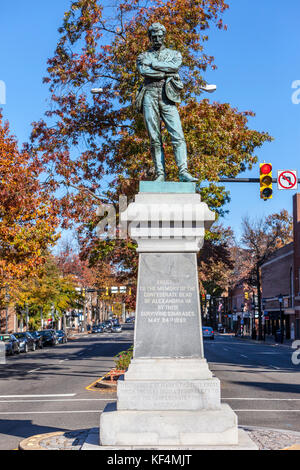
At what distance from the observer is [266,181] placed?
57.8 feet

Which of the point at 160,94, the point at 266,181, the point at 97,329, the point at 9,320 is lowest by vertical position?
the point at 97,329

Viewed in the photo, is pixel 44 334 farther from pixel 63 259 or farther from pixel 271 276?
pixel 271 276

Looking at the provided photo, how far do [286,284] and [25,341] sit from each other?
33287 millimetres

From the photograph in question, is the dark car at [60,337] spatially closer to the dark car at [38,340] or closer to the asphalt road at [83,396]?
the dark car at [38,340]

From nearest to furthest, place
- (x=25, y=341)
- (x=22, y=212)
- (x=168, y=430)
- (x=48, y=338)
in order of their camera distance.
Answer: (x=168, y=430) < (x=22, y=212) < (x=25, y=341) < (x=48, y=338)

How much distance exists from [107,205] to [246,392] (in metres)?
7.89

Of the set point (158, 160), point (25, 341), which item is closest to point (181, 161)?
point (158, 160)

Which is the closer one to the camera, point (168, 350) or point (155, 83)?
point (168, 350)

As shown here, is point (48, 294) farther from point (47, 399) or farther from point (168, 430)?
point (168, 430)

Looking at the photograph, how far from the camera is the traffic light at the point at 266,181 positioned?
57.8 ft

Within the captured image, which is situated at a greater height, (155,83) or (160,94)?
(155,83)

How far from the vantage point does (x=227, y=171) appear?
2006cm

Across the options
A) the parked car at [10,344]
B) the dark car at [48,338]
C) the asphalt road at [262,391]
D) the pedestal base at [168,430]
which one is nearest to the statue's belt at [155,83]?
the pedestal base at [168,430]

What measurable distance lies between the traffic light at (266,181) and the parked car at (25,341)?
27.2m
